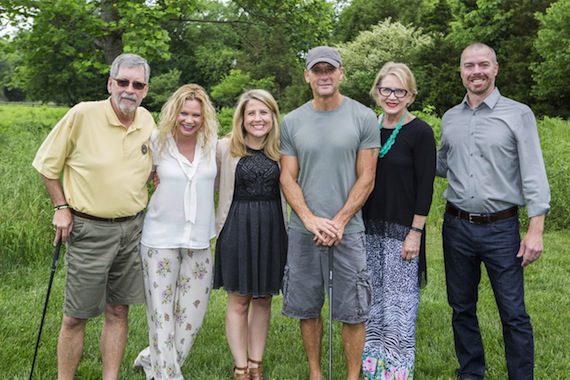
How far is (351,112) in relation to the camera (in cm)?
374

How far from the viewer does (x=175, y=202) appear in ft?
12.3

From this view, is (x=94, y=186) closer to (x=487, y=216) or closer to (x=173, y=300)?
(x=173, y=300)

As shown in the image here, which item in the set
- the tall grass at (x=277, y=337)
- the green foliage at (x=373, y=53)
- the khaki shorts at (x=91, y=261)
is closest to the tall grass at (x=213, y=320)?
the tall grass at (x=277, y=337)

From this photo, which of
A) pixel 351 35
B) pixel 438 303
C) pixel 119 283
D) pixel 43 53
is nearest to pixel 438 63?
pixel 351 35

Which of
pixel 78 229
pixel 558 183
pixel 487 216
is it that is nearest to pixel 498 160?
pixel 487 216

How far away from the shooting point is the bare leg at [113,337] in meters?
3.78

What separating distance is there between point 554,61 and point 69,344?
22.7m

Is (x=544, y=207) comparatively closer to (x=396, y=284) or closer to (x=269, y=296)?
(x=396, y=284)

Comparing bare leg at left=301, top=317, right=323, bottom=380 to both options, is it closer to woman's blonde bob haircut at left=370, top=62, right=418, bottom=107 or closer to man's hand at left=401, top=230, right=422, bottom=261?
man's hand at left=401, top=230, right=422, bottom=261

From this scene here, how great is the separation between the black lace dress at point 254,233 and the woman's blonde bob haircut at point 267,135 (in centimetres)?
5

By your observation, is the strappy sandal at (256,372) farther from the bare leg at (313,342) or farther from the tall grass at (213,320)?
the bare leg at (313,342)

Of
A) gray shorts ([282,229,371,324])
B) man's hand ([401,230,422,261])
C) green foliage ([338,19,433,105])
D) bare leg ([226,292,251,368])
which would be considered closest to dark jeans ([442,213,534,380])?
man's hand ([401,230,422,261])

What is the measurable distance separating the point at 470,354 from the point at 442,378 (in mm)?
262

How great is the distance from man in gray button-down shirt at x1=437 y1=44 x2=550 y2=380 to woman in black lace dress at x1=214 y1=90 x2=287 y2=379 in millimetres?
1186
